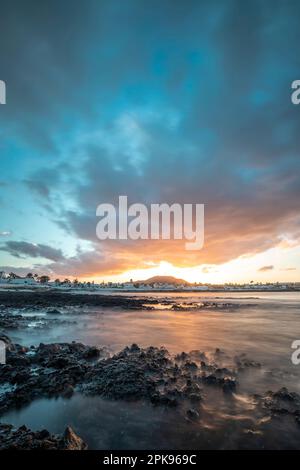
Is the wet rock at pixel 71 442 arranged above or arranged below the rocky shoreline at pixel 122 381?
above

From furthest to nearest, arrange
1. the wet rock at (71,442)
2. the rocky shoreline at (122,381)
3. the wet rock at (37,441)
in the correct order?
the rocky shoreline at (122,381) < the wet rock at (71,442) < the wet rock at (37,441)

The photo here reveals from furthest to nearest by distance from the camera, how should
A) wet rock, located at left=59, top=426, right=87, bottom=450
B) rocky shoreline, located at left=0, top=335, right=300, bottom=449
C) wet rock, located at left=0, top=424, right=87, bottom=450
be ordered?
rocky shoreline, located at left=0, top=335, right=300, bottom=449, wet rock, located at left=59, top=426, right=87, bottom=450, wet rock, located at left=0, top=424, right=87, bottom=450

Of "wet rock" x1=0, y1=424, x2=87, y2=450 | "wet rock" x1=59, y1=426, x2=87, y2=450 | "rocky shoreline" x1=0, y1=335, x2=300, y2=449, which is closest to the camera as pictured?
"wet rock" x1=0, y1=424, x2=87, y2=450

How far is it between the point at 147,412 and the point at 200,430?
1496mm

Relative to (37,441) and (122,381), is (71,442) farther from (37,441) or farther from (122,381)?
(122,381)

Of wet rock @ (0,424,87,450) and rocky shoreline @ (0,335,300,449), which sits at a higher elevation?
wet rock @ (0,424,87,450)

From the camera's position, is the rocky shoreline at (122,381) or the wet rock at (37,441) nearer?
the wet rock at (37,441)

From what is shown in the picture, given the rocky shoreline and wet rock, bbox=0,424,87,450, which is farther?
the rocky shoreline

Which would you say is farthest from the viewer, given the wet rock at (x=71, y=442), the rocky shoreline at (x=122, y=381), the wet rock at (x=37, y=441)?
the rocky shoreline at (x=122, y=381)

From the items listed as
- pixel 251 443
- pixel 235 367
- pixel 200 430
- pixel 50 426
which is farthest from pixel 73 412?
pixel 235 367

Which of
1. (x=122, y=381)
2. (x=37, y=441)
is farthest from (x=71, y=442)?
(x=122, y=381)

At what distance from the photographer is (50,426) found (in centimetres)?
624

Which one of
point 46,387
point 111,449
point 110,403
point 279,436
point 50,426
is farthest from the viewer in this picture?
point 46,387

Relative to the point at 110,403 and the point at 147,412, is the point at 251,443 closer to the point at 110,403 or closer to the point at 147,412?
the point at 147,412
